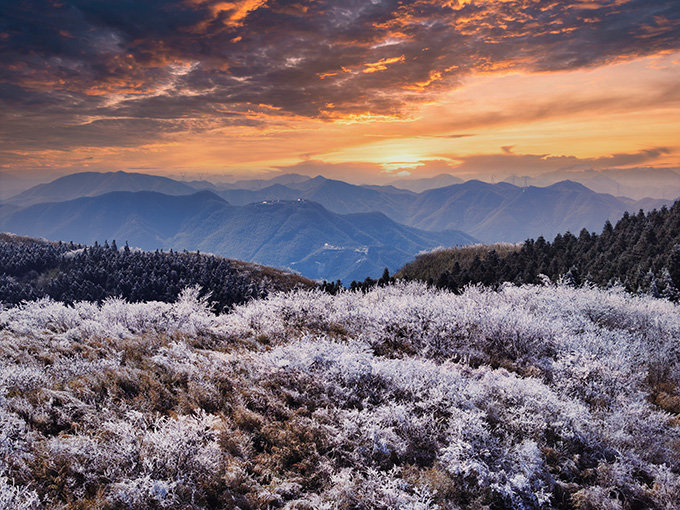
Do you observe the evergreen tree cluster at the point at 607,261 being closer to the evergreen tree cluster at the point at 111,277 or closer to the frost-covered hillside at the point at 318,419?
the frost-covered hillside at the point at 318,419

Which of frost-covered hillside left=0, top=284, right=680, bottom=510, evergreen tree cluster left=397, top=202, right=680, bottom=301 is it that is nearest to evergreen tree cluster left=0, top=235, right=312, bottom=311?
evergreen tree cluster left=397, top=202, right=680, bottom=301

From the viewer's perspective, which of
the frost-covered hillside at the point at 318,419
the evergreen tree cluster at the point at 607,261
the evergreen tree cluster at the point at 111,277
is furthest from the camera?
the evergreen tree cluster at the point at 111,277

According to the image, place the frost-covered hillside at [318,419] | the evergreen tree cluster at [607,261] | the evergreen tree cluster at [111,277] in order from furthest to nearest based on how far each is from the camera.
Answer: the evergreen tree cluster at [111,277]
the evergreen tree cluster at [607,261]
the frost-covered hillside at [318,419]

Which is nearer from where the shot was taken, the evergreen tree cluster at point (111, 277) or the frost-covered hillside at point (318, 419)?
the frost-covered hillside at point (318, 419)

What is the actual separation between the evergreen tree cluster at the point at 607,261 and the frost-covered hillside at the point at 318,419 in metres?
41.4

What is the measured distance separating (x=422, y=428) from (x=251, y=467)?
4478 millimetres

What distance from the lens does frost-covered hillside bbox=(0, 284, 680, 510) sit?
7125mm

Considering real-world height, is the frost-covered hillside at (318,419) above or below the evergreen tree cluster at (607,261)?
above

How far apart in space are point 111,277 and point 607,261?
126 metres

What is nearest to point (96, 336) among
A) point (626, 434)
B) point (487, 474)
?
point (487, 474)

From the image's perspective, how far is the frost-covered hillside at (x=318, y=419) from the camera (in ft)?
23.4

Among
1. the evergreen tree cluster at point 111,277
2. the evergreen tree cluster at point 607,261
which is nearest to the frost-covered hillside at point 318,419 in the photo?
the evergreen tree cluster at point 607,261

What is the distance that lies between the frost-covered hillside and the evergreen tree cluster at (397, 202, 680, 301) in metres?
41.4

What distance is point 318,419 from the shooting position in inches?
387
